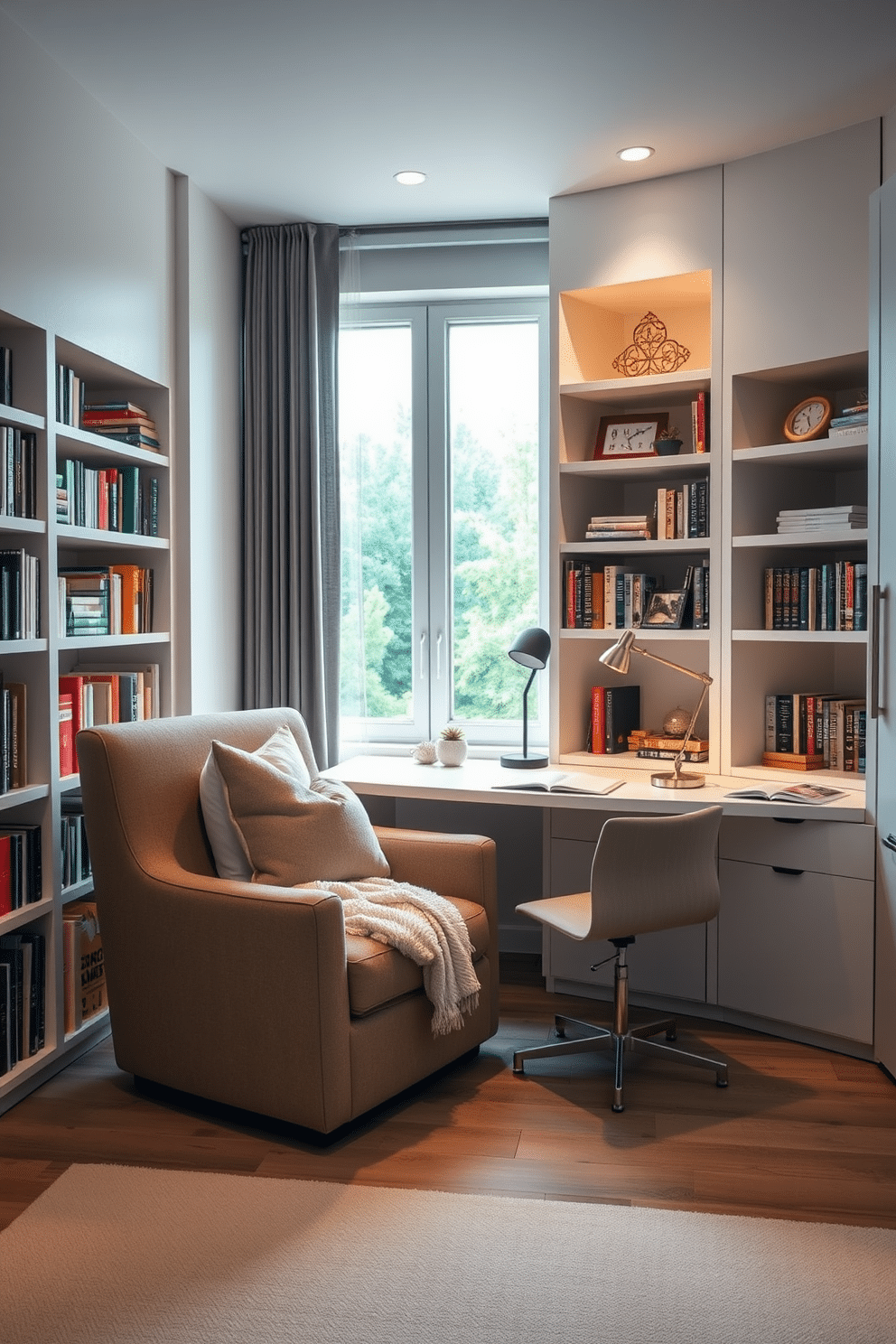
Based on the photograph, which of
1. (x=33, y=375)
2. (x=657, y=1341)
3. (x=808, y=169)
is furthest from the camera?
(x=808, y=169)

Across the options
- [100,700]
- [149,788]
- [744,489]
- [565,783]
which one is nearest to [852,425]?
[744,489]

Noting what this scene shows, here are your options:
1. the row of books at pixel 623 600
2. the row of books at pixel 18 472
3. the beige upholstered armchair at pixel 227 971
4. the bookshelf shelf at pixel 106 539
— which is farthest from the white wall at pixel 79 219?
the row of books at pixel 623 600

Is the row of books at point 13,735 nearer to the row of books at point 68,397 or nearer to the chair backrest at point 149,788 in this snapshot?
the chair backrest at point 149,788

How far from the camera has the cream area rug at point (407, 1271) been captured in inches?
78.5

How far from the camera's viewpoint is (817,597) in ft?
11.8

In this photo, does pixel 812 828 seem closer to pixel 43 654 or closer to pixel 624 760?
pixel 624 760

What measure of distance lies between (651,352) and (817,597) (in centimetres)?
112

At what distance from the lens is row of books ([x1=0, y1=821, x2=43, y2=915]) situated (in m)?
2.83

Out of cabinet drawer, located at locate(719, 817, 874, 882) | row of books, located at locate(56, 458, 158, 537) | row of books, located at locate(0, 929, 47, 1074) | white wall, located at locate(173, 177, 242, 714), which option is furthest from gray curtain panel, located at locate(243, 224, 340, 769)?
cabinet drawer, located at locate(719, 817, 874, 882)

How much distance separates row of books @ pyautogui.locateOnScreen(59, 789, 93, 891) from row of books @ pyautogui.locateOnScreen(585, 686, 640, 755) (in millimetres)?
1772

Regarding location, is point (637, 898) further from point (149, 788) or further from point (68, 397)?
point (68, 397)

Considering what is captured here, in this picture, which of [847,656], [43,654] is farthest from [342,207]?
[847,656]

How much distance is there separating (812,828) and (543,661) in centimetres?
102

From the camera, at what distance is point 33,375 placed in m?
2.96
